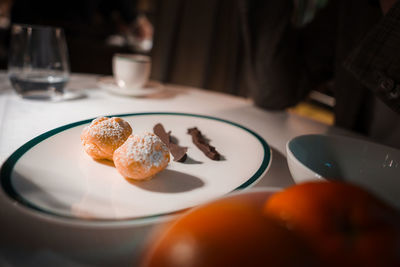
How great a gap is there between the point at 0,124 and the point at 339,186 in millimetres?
623

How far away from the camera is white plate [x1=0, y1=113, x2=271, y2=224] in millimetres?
296

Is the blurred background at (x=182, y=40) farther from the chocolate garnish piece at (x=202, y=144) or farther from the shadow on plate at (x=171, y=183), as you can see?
the shadow on plate at (x=171, y=183)

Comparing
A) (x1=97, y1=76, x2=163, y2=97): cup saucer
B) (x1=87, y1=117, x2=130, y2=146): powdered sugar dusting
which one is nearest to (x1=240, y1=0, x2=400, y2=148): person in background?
(x1=97, y1=76, x2=163, y2=97): cup saucer

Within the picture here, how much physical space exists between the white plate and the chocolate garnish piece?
0.4 inches

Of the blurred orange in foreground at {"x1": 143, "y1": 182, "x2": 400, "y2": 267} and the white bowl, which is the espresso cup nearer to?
the white bowl

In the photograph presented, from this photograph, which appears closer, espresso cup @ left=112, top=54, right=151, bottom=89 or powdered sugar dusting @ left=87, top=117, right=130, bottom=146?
powdered sugar dusting @ left=87, top=117, right=130, bottom=146

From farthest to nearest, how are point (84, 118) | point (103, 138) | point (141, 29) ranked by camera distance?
point (141, 29)
point (84, 118)
point (103, 138)

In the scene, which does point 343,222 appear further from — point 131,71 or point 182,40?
point 182,40

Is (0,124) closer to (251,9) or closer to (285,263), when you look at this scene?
(285,263)

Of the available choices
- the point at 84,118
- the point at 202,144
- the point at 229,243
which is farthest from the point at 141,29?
the point at 229,243

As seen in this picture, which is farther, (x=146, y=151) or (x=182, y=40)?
(x=182, y=40)

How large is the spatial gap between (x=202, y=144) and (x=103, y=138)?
187 mm

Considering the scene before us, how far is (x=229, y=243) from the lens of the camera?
18cm

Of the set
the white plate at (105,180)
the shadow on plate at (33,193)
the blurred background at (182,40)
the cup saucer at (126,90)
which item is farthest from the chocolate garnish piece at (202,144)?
the blurred background at (182,40)
